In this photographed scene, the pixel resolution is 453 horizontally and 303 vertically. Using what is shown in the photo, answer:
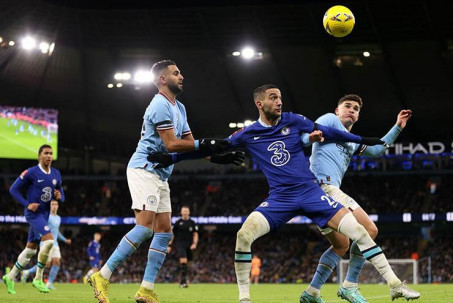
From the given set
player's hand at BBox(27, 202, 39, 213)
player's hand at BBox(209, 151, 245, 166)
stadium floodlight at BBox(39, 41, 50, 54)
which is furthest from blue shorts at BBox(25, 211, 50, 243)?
stadium floodlight at BBox(39, 41, 50, 54)

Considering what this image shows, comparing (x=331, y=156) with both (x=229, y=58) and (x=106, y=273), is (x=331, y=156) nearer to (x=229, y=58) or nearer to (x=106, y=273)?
(x=106, y=273)

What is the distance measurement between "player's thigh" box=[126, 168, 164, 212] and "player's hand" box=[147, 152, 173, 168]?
10.1 inches

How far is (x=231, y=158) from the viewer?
822 cm

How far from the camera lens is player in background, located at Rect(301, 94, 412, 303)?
8.31m

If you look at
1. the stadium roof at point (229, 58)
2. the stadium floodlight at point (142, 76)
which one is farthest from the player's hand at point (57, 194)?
the stadium floodlight at point (142, 76)

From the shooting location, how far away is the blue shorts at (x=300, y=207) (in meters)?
7.40

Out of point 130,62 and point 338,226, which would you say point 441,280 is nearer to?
point 130,62

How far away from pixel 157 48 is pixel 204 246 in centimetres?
1206

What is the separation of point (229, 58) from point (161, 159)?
3173 cm

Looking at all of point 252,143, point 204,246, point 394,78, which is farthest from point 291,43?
point 252,143

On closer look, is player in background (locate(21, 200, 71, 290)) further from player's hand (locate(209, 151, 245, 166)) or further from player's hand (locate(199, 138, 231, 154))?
player's hand (locate(199, 138, 231, 154))

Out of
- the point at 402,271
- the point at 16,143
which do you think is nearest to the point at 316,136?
the point at 402,271

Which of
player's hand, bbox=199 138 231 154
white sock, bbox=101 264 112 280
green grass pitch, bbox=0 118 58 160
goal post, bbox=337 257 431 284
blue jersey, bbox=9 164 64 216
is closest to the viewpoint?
player's hand, bbox=199 138 231 154

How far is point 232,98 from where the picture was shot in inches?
1674
